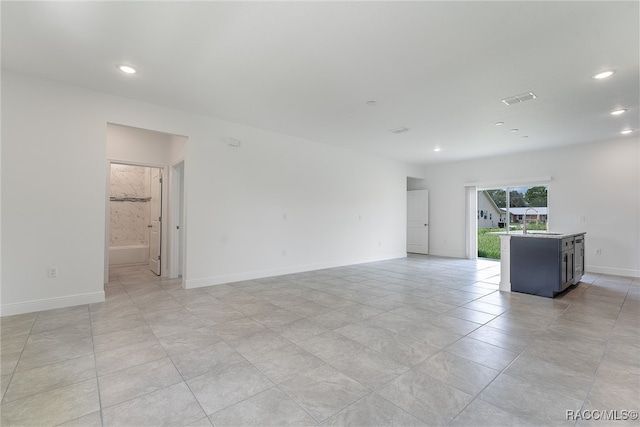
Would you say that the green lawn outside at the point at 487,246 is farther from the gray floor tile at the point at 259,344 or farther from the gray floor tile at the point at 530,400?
the gray floor tile at the point at 259,344

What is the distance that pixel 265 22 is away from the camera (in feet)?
8.03

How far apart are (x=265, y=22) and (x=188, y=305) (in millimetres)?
3342

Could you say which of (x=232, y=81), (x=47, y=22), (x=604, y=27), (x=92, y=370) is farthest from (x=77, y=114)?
(x=604, y=27)

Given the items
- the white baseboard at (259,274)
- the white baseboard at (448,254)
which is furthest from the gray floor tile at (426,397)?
the white baseboard at (448,254)

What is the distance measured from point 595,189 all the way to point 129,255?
10604 mm

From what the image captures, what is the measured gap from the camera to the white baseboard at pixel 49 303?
3348 millimetres

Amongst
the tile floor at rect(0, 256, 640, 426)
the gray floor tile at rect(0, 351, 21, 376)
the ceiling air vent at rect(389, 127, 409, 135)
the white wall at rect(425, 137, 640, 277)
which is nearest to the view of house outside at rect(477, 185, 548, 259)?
the white wall at rect(425, 137, 640, 277)

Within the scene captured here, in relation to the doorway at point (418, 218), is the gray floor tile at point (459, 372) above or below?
below

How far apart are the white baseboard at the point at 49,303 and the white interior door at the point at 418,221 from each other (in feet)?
27.0

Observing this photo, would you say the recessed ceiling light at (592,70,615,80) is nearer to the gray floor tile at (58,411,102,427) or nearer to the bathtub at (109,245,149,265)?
the gray floor tile at (58,411,102,427)

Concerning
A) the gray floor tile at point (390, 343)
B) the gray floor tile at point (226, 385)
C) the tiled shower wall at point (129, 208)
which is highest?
the tiled shower wall at point (129, 208)

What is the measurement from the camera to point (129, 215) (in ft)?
25.4

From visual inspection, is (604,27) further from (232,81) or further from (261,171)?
(261,171)

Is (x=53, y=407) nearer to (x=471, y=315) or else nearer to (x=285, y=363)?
(x=285, y=363)
